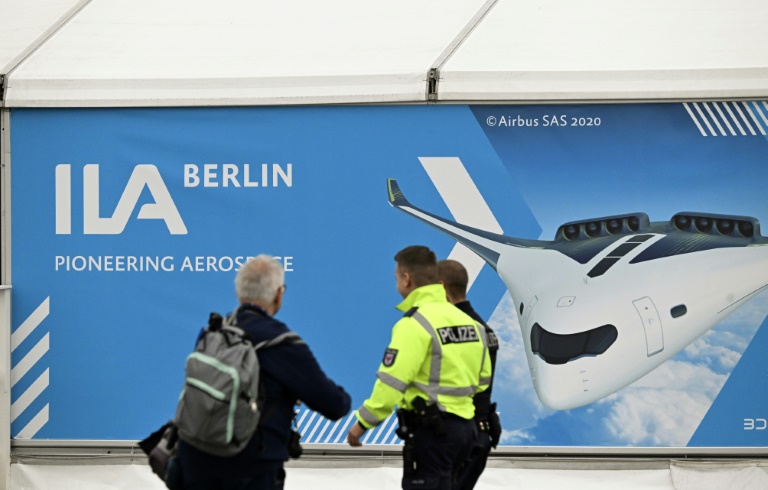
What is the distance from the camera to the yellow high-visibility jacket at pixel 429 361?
4957mm

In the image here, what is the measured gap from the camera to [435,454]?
5055mm

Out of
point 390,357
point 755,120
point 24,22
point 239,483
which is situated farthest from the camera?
point 24,22

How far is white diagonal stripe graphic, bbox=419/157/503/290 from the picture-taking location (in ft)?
22.9

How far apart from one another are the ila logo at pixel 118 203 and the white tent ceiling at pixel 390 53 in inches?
17.8

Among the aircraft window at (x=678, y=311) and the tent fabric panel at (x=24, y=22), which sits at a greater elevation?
the tent fabric panel at (x=24, y=22)

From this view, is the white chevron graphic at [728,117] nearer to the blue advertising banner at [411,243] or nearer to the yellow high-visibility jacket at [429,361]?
the blue advertising banner at [411,243]

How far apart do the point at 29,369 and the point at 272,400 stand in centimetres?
345

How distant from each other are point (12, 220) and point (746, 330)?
467 cm

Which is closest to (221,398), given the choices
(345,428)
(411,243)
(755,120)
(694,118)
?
(345,428)

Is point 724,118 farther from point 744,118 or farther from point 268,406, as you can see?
point 268,406

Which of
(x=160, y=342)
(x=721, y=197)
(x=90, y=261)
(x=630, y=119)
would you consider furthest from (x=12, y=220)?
(x=721, y=197)

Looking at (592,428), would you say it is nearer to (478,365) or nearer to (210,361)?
(478,365)

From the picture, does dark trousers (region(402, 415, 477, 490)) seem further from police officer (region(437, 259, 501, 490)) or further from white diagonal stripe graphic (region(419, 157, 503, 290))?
white diagonal stripe graphic (region(419, 157, 503, 290))

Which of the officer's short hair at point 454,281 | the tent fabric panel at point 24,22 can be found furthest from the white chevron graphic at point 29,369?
the officer's short hair at point 454,281
